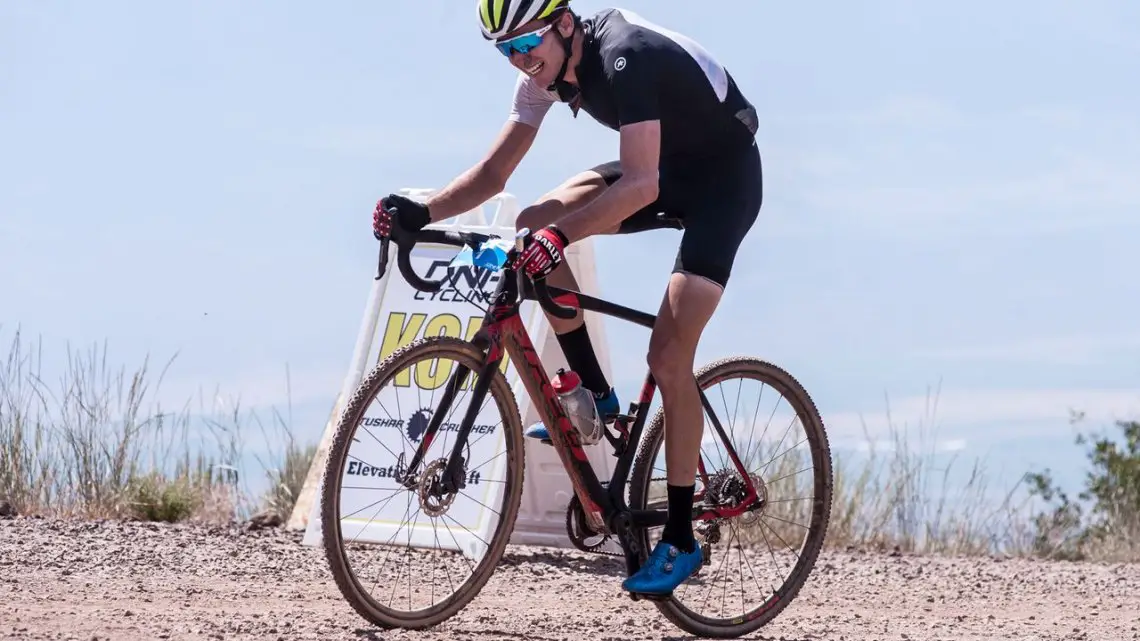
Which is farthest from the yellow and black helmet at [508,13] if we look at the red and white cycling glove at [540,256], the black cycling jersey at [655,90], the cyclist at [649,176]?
the red and white cycling glove at [540,256]

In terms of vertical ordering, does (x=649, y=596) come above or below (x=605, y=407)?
below

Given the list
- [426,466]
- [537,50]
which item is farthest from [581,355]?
[537,50]

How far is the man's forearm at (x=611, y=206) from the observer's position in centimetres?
491

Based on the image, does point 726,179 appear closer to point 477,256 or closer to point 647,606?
point 477,256

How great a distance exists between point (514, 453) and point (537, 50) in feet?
4.54

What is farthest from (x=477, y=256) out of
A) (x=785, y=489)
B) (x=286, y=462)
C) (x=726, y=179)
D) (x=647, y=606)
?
(x=286, y=462)

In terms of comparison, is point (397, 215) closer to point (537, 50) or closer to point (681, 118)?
point (537, 50)

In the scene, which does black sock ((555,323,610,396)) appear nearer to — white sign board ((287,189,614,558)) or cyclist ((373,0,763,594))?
cyclist ((373,0,763,594))

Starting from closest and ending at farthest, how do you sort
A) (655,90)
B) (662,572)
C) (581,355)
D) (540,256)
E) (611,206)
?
(540,256)
(611,206)
(655,90)
(662,572)
(581,355)

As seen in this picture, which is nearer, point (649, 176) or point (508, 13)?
point (649, 176)

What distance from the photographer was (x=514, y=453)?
17.4ft

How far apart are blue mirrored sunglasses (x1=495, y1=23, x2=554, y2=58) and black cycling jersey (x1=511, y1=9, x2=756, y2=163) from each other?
19 centimetres

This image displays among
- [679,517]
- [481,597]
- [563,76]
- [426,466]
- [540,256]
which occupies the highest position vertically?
[563,76]

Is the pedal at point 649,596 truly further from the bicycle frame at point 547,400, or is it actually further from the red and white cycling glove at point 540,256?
the red and white cycling glove at point 540,256
